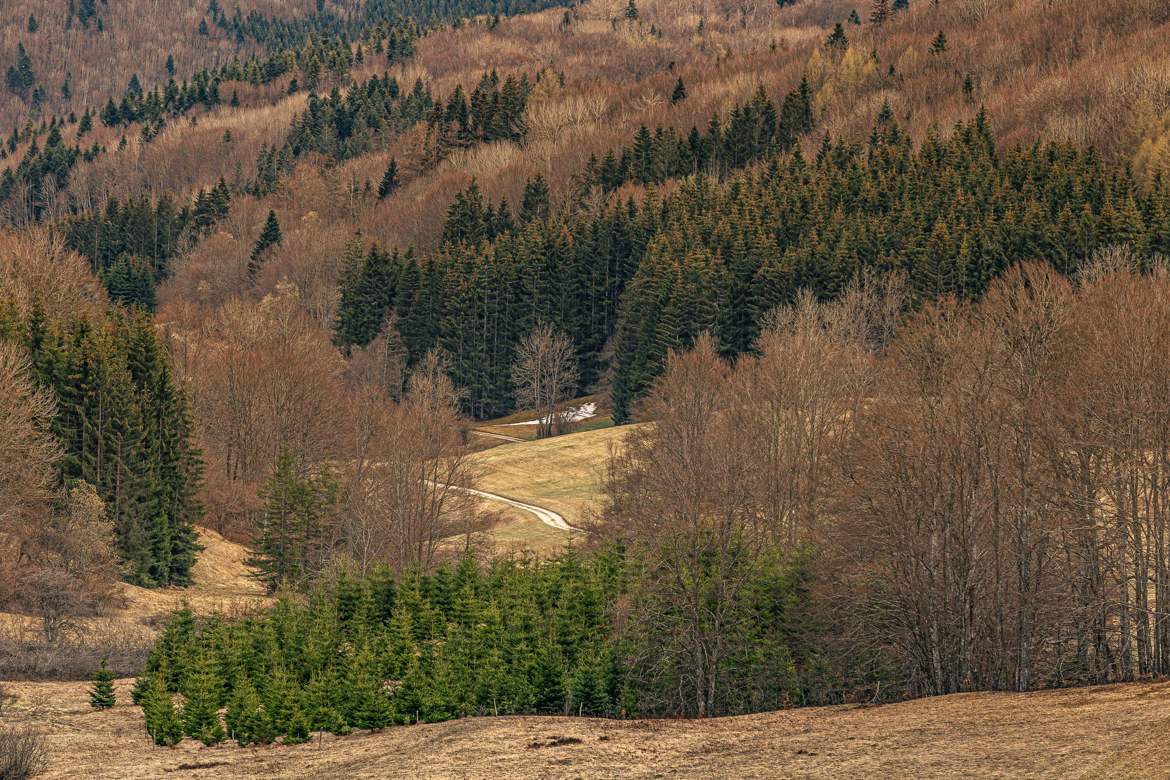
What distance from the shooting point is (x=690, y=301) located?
12550 cm

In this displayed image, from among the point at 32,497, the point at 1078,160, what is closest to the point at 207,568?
the point at 32,497

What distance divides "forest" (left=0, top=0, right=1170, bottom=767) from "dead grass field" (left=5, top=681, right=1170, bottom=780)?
2.76m

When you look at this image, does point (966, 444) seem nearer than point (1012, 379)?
Yes

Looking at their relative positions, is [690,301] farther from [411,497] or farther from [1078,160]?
[411,497]

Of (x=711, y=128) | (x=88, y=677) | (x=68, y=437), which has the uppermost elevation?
(x=711, y=128)

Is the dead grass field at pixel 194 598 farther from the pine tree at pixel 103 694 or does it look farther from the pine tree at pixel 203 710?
the pine tree at pixel 203 710

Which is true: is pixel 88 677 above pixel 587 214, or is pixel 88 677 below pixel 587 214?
below

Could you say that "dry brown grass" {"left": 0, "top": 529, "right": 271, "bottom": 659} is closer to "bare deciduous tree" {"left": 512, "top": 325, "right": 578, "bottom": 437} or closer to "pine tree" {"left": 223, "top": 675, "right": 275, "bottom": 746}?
"pine tree" {"left": 223, "top": 675, "right": 275, "bottom": 746}

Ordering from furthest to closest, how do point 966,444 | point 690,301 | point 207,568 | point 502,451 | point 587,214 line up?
point 587,214, point 690,301, point 502,451, point 207,568, point 966,444

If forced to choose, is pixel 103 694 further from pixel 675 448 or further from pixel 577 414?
pixel 577 414

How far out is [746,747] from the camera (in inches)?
1334

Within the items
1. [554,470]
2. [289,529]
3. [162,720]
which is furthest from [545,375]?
[162,720]

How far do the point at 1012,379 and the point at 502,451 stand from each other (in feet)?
210

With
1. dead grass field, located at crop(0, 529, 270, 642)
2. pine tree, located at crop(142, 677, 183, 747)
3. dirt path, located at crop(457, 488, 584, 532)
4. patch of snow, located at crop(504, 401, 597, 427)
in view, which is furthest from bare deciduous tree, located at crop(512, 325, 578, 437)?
pine tree, located at crop(142, 677, 183, 747)
